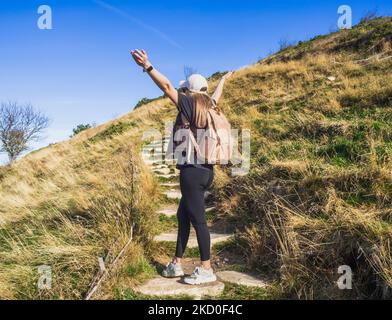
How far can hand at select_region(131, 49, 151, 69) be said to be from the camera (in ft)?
10.3

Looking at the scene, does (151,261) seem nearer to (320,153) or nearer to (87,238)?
(87,238)

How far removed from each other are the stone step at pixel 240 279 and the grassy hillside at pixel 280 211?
18 cm

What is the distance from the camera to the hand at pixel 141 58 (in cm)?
314

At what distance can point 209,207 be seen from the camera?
645cm

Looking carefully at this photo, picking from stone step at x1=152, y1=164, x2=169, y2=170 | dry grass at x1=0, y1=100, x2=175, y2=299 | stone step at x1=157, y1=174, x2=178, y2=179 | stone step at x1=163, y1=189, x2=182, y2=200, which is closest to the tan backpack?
dry grass at x1=0, y1=100, x2=175, y2=299

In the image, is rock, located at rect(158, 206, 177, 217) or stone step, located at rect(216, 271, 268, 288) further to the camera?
rock, located at rect(158, 206, 177, 217)

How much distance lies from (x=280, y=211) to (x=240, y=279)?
116 centimetres

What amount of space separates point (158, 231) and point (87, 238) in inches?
43.5

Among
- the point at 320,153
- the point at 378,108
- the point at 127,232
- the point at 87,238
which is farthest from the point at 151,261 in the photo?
the point at 378,108

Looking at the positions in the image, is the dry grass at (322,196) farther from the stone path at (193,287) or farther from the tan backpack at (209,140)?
the tan backpack at (209,140)

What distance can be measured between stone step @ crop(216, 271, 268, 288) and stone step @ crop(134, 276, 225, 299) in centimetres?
18

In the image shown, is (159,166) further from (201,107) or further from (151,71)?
(151,71)
